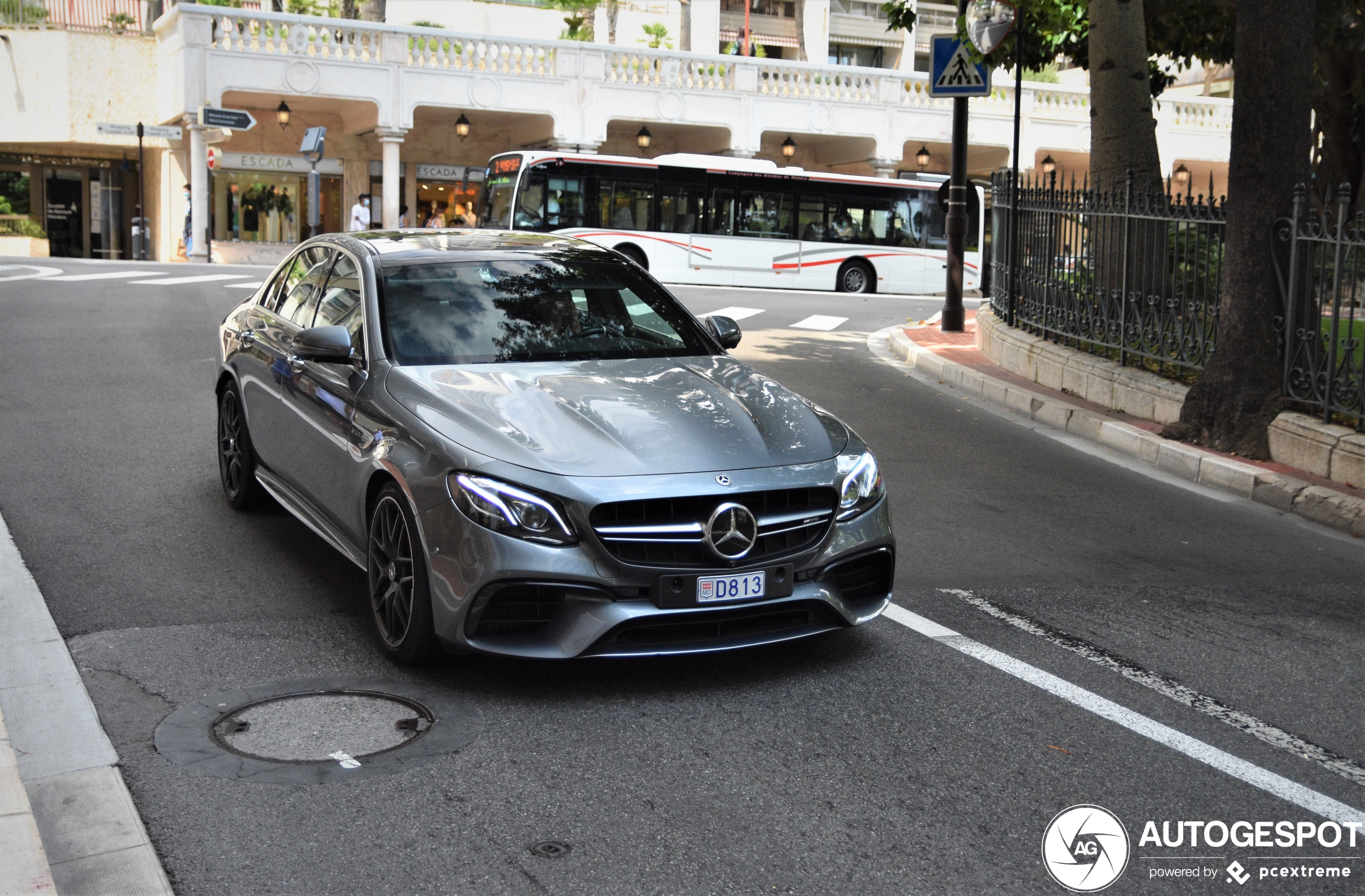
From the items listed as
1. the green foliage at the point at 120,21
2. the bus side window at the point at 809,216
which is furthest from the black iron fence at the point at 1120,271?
the green foliage at the point at 120,21

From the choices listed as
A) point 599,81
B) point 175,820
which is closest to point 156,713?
point 175,820

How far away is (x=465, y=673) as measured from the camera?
4.98m

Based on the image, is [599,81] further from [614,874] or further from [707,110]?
[614,874]

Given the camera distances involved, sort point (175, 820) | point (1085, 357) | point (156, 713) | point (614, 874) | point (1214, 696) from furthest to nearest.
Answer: point (1085, 357) → point (1214, 696) → point (156, 713) → point (175, 820) → point (614, 874)

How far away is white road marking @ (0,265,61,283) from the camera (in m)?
21.7

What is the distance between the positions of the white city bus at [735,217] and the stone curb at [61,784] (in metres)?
24.0

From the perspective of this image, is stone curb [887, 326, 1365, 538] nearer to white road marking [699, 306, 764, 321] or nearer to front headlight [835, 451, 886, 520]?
front headlight [835, 451, 886, 520]

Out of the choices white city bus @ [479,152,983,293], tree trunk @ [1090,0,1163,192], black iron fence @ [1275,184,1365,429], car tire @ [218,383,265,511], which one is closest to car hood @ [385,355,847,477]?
car tire @ [218,383,265,511]

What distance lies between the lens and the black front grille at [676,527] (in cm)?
457

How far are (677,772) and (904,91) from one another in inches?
1574

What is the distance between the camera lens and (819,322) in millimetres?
19547

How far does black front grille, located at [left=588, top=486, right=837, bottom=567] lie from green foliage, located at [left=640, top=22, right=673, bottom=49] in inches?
2091

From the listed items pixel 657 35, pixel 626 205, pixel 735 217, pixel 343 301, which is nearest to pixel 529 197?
pixel 626 205

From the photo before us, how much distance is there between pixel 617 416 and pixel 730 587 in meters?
0.78
